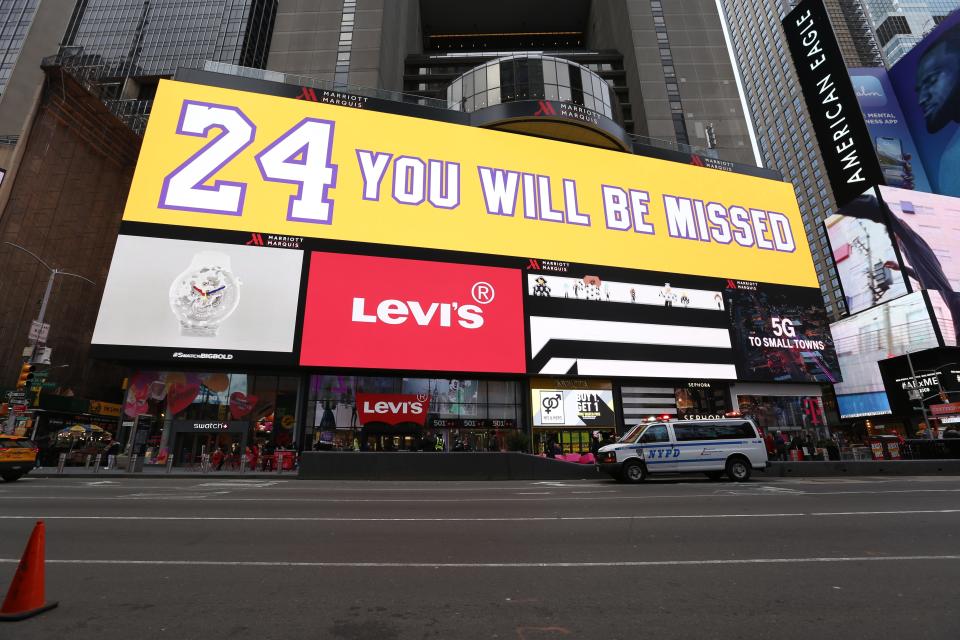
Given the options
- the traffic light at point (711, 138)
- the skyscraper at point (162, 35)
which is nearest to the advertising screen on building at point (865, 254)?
Answer: the traffic light at point (711, 138)

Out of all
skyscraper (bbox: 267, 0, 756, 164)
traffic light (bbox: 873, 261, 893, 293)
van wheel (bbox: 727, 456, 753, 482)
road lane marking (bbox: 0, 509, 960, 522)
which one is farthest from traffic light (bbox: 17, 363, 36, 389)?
traffic light (bbox: 873, 261, 893, 293)

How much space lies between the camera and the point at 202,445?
25.3 meters

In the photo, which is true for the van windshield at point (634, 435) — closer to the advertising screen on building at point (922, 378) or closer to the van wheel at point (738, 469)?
the van wheel at point (738, 469)

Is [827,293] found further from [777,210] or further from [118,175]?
[118,175]

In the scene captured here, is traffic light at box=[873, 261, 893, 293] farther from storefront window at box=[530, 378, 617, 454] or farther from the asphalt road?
the asphalt road

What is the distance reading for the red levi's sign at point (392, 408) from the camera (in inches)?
1029

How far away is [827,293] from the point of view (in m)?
102

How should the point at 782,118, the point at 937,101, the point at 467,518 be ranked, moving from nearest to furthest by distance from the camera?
the point at 467,518
the point at 937,101
the point at 782,118

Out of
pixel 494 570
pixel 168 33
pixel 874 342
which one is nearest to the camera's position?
pixel 494 570

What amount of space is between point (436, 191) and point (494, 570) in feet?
88.8

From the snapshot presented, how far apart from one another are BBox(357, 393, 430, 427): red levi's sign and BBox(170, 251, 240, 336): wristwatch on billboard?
8165mm

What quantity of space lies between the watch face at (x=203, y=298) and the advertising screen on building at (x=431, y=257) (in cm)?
8

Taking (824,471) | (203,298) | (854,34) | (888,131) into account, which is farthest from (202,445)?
(854,34)

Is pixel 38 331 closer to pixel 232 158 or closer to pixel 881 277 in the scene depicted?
pixel 232 158
